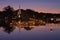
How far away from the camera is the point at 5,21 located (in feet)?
52.2

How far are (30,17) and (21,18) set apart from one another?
23.0 inches

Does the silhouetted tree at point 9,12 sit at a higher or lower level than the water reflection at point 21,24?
higher

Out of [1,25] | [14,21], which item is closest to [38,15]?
[14,21]

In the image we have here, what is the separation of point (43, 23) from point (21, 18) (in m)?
1.69

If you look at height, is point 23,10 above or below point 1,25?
above

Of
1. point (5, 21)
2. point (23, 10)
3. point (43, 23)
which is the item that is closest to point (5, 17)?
point (5, 21)

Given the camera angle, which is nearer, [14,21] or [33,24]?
[14,21]

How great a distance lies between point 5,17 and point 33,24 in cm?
192

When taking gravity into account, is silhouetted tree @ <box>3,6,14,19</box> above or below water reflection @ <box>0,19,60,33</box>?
above

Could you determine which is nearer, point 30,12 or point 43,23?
point 30,12

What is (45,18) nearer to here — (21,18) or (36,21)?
(36,21)

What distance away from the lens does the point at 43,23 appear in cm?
1627

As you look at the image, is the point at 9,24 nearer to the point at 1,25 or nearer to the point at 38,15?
the point at 1,25

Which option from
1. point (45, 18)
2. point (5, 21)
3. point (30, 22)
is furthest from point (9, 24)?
point (45, 18)
